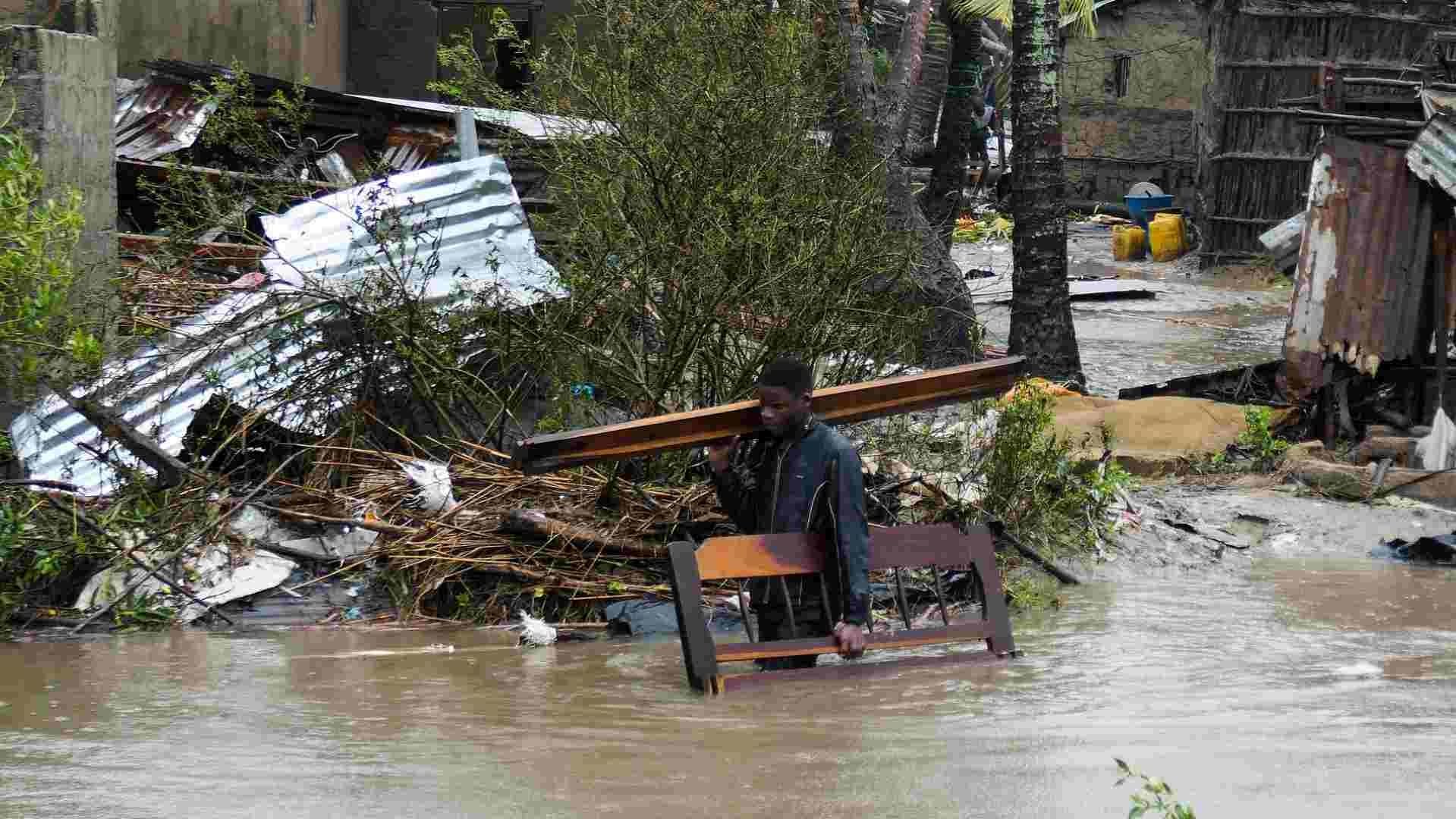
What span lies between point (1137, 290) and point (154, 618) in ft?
50.9

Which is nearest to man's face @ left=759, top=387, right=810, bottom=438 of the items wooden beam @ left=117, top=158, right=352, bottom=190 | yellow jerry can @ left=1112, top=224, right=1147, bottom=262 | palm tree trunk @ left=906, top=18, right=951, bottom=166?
wooden beam @ left=117, top=158, right=352, bottom=190

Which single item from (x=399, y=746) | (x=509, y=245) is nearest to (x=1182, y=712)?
(x=399, y=746)

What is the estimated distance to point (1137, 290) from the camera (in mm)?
20984

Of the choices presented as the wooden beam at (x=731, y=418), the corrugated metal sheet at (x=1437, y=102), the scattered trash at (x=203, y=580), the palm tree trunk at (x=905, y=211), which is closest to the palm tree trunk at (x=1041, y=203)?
the palm tree trunk at (x=905, y=211)

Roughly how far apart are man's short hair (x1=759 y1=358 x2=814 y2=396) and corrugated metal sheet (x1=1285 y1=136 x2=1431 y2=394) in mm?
6512

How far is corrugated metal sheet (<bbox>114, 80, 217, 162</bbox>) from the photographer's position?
1253 centimetres

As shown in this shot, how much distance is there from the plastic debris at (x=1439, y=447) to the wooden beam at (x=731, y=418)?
4.93 metres

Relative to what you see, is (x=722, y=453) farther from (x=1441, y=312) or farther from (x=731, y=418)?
(x=1441, y=312)

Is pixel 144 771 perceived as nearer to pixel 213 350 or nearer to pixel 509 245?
pixel 213 350

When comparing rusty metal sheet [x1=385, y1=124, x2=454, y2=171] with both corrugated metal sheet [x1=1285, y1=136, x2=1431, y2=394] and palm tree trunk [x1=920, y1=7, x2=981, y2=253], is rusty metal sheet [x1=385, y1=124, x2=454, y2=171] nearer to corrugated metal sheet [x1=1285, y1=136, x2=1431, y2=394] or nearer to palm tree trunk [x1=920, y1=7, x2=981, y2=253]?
corrugated metal sheet [x1=1285, y1=136, x2=1431, y2=394]

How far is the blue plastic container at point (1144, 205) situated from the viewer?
26.8m

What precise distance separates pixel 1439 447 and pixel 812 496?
6197mm

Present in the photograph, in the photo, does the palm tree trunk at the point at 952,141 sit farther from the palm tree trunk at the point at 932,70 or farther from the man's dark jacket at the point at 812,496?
the man's dark jacket at the point at 812,496

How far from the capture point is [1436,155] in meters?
11.3
